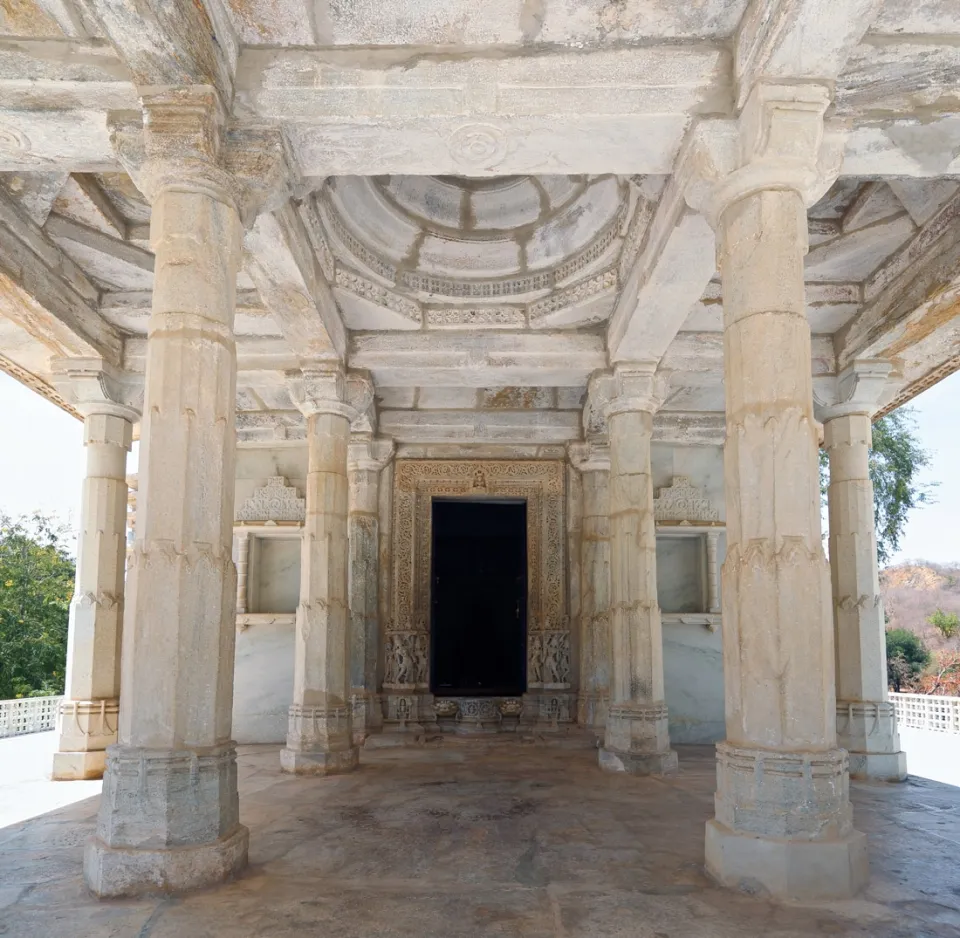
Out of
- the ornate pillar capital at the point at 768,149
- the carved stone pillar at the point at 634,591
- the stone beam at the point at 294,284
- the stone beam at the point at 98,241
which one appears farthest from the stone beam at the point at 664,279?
the stone beam at the point at 98,241

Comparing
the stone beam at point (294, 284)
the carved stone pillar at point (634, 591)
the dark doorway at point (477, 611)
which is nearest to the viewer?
the stone beam at point (294, 284)

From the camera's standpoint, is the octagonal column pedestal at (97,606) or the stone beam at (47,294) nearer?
the stone beam at (47,294)

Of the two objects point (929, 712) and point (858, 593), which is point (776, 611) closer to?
point (858, 593)

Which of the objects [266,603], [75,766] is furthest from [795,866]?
[266,603]

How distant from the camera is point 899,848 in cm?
561

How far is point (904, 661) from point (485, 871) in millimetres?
22577

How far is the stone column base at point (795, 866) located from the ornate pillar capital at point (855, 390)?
6196 mm

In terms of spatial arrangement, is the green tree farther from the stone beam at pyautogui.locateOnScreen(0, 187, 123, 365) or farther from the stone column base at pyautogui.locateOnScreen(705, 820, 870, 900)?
the stone column base at pyautogui.locateOnScreen(705, 820, 870, 900)

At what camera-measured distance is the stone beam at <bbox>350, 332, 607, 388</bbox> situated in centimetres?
948

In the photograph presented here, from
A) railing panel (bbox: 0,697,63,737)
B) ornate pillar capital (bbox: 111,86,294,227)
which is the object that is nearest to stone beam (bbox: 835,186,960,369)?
ornate pillar capital (bbox: 111,86,294,227)

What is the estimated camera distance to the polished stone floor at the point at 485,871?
3.96m

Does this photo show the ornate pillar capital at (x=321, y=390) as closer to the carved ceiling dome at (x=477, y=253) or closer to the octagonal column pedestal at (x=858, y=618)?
the carved ceiling dome at (x=477, y=253)

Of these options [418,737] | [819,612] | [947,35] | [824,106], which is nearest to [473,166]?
[824,106]

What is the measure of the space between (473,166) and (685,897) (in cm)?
445
